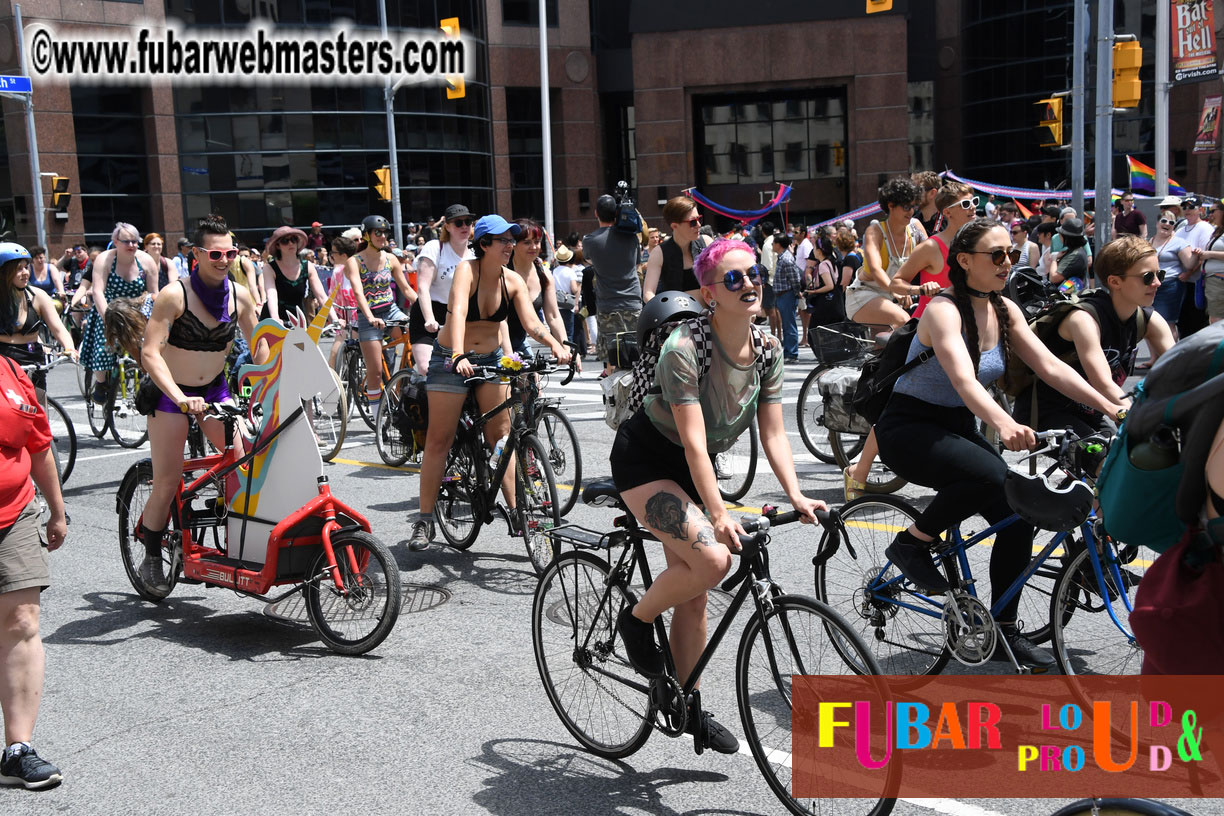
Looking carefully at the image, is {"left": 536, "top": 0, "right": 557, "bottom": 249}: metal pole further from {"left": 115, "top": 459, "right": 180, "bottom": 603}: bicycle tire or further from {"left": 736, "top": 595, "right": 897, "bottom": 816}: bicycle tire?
{"left": 736, "top": 595, "right": 897, "bottom": 816}: bicycle tire

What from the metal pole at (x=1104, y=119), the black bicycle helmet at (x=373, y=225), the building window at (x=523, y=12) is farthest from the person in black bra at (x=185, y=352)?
the building window at (x=523, y=12)

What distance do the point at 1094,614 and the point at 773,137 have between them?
48.3 metres

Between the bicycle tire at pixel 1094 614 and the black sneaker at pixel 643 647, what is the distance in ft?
5.00

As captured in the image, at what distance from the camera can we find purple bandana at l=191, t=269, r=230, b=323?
671 centimetres

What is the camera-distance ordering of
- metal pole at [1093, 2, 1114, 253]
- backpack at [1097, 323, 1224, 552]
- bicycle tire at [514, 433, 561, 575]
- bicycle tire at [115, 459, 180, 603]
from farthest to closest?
metal pole at [1093, 2, 1114, 253]
bicycle tire at [514, 433, 561, 575]
bicycle tire at [115, 459, 180, 603]
backpack at [1097, 323, 1224, 552]

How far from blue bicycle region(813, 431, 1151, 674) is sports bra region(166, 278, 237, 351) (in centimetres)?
369

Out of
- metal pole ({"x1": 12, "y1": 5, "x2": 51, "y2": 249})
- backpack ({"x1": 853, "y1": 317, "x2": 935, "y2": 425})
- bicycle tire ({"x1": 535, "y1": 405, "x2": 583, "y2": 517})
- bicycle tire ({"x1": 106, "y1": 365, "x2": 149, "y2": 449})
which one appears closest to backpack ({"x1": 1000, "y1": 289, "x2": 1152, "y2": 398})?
backpack ({"x1": 853, "y1": 317, "x2": 935, "y2": 425})

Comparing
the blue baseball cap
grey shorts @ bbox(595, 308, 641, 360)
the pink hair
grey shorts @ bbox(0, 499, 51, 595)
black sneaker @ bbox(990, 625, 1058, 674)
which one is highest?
the blue baseball cap

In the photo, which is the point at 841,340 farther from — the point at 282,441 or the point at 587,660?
the point at 587,660

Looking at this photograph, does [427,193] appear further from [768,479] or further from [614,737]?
[614,737]

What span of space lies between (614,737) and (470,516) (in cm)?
328

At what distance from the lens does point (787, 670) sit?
373 cm

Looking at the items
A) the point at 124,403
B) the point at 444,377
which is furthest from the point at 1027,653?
the point at 124,403

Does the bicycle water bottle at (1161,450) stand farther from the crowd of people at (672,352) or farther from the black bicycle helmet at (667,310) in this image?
the black bicycle helmet at (667,310)
